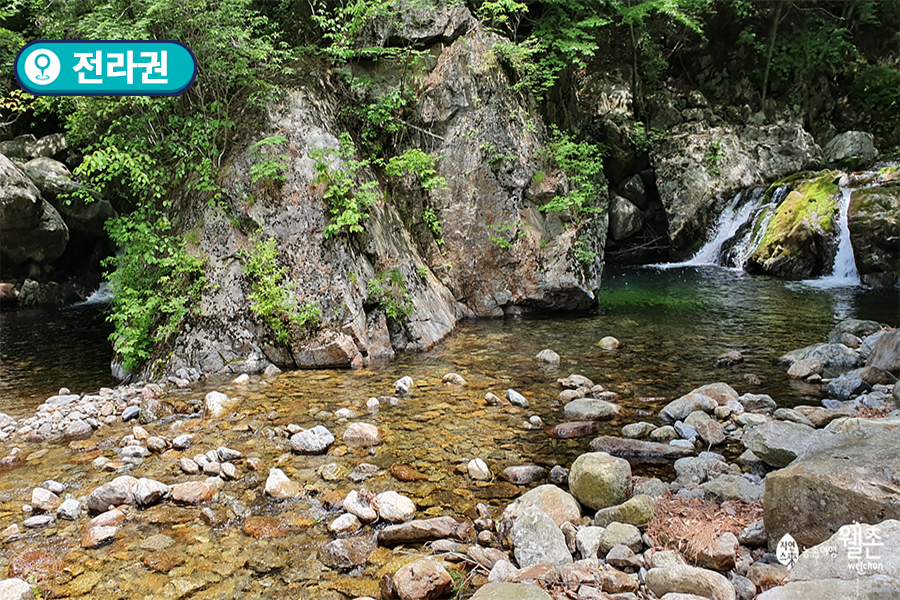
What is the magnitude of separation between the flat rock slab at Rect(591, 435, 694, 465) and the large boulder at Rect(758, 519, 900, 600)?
6.78ft

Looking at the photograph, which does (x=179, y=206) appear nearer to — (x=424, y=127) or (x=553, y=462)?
(x=424, y=127)

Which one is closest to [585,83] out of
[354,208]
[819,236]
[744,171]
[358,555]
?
[744,171]

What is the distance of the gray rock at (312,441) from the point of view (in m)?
4.64

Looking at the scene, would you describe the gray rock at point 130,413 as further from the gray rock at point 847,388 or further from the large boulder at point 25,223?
the large boulder at point 25,223

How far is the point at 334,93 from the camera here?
9.77 meters

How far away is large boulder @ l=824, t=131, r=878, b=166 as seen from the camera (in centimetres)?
1995

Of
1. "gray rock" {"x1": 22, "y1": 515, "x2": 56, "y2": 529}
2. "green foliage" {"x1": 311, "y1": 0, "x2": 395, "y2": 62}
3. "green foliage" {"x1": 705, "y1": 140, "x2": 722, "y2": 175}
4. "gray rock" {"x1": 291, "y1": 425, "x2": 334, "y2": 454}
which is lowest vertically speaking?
"gray rock" {"x1": 22, "y1": 515, "x2": 56, "y2": 529}

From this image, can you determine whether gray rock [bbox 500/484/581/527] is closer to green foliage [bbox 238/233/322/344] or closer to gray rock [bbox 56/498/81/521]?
gray rock [bbox 56/498/81/521]

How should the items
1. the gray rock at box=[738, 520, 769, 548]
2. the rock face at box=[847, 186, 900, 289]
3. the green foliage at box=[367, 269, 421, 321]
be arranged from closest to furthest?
1. the gray rock at box=[738, 520, 769, 548]
2. the green foliage at box=[367, 269, 421, 321]
3. the rock face at box=[847, 186, 900, 289]

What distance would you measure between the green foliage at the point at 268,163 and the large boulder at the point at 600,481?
601 cm

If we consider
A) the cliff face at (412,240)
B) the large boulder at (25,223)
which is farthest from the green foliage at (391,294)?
the large boulder at (25,223)

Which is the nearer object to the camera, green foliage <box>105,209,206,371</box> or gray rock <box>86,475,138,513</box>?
gray rock <box>86,475,138,513</box>

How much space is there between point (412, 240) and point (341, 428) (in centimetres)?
571

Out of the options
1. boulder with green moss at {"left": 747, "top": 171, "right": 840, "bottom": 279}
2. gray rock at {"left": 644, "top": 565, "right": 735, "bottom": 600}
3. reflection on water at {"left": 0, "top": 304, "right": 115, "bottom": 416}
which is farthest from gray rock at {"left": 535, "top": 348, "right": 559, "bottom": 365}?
boulder with green moss at {"left": 747, "top": 171, "right": 840, "bottom": 279}
